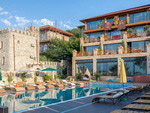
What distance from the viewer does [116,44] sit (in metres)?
30.5

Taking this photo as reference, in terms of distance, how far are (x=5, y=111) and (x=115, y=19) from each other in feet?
97.2

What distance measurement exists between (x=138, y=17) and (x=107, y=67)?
10.3 meters

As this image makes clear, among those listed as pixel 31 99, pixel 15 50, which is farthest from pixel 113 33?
pixel 31 99

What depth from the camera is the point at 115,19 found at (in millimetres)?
32750

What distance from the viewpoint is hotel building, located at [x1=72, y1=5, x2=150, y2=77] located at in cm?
2675

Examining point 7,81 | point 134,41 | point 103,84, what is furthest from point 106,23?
point 7,81

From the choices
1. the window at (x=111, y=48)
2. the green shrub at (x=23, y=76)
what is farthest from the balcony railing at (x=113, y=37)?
the green shrub at (x=23, y=76)

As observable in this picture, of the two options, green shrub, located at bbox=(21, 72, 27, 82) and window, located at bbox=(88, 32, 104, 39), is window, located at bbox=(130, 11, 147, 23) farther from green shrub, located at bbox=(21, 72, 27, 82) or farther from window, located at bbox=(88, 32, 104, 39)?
green shrub, located at bbox=(21, 72, 27, 82)

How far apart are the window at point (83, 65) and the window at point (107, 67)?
1527mm

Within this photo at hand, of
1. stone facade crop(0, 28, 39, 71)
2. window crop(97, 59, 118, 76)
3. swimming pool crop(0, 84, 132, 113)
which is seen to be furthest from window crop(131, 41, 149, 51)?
stone facade crop(0, 28, 39, 71)

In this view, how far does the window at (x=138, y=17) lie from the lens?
99.2 feet

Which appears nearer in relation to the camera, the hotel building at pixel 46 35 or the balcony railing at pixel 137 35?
the balcony railing at pixel 137 35

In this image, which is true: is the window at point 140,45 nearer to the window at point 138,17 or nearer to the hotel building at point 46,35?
the window at point 138,17

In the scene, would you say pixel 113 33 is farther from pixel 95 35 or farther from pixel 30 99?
pixel 30 99
